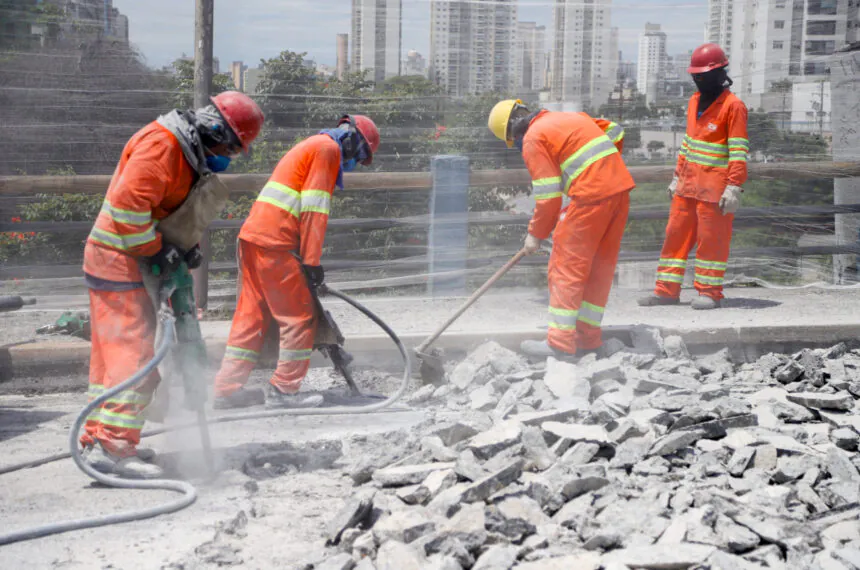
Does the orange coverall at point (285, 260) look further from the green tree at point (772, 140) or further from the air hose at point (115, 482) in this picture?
the green tree at point (772, 140)

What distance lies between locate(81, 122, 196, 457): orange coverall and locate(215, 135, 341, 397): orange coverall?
1013 mm

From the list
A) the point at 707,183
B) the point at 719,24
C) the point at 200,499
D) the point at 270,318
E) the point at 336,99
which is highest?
the point at 719,24

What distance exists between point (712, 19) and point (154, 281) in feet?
20.8

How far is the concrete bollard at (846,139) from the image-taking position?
8.74 meters

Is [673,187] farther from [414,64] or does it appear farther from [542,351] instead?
[414,64]

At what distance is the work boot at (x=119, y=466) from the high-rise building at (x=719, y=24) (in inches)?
257

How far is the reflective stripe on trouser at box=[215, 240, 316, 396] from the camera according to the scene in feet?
17.4

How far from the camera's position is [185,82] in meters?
7.46

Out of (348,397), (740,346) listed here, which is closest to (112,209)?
(348,397)

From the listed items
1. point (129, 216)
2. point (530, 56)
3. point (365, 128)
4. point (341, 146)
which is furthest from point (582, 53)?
point (129, 216)

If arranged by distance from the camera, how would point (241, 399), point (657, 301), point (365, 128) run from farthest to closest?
point (657, 301) < point (241, 399) < point (365, 128)

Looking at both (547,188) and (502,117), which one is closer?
(547,188)

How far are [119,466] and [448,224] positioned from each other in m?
4.18

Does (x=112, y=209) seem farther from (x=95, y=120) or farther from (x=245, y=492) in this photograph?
(x=95, y=120)
